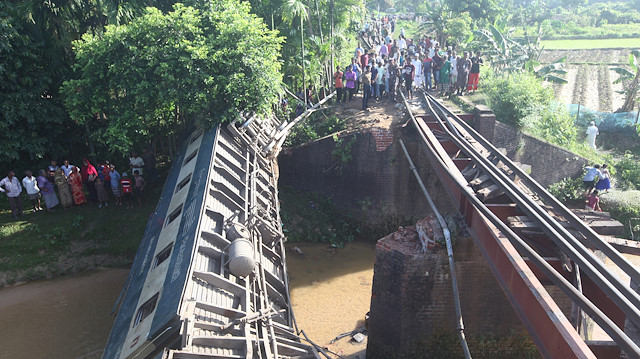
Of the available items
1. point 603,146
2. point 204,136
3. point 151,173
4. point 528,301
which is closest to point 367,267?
point 204,136

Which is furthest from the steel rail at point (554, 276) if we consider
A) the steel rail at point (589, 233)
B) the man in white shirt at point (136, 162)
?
the man in white shirt at point (136, 162)

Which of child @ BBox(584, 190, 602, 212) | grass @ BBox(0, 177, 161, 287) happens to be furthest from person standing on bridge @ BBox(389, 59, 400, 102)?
grass @ BBox(0, 177, 161, 287)

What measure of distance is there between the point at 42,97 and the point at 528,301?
1457 centimetres

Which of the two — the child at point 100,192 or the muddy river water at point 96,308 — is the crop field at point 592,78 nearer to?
the muddy river water at point 96,308

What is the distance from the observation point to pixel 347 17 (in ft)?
66.5

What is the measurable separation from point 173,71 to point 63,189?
499 centimetres

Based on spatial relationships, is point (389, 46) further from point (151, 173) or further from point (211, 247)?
point (211, 247)

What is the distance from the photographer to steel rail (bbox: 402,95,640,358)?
189 inches

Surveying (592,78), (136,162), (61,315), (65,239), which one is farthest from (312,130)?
(592,78)

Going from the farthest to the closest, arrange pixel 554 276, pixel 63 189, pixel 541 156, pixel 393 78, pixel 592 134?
pixel 592 134 < pixel 393 78 < pixel 541 156 < pixel 63 189 < pixel 554 276

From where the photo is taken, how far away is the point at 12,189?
1316 centimetres

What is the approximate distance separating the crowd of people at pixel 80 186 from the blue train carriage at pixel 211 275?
3027 mm

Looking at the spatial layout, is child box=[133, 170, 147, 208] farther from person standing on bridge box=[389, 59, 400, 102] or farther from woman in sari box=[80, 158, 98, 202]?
person standing on bridge box=[389, 59, 400, 102]

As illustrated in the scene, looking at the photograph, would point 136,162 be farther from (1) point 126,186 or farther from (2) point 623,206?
(2) point 623,206
